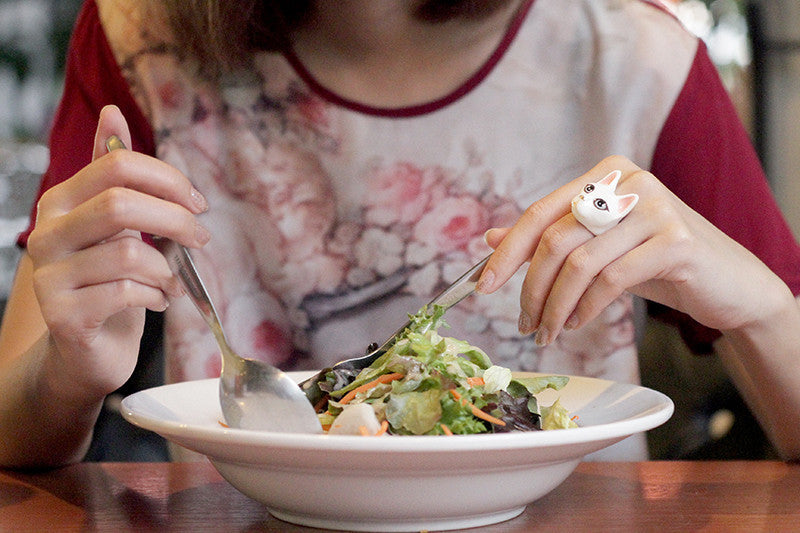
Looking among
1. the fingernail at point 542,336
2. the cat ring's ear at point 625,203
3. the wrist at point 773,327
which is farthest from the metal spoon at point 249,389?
the wrist at point 773,327

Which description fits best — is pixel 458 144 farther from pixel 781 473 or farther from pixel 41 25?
pixel 41 25

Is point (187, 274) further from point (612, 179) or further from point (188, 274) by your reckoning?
point (612, 179)

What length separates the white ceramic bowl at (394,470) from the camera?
0.60 m

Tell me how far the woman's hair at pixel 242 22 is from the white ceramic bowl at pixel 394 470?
92 cm

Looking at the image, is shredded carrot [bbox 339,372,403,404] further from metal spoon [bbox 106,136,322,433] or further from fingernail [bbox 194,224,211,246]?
fingernail [bbox 194,224,211,246]

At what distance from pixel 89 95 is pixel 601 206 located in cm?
107

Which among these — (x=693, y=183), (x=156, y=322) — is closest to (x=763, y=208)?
(x=693, y=183)

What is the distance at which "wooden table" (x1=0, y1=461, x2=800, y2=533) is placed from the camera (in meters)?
0.73

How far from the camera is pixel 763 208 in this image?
1.42m

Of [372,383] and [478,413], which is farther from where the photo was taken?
[372,383]

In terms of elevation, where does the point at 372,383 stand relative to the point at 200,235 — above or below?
below

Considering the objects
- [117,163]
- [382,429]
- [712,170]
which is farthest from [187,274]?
[712,170]

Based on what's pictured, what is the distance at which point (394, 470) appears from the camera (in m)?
0.62

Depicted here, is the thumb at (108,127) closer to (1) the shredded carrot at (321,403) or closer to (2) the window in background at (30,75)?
(1) the shredded carrot at (321,403)
